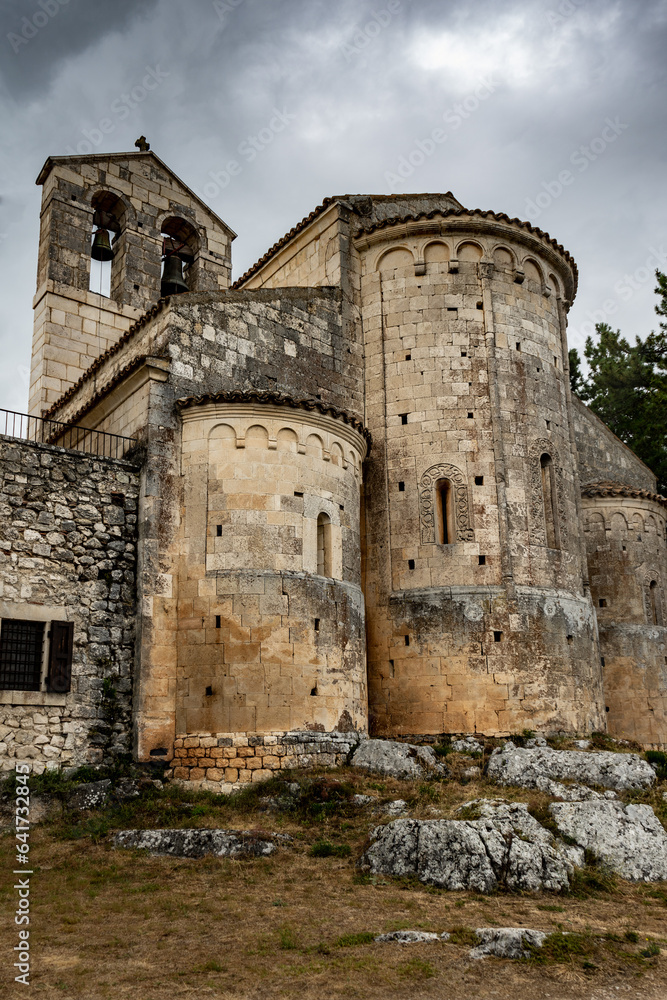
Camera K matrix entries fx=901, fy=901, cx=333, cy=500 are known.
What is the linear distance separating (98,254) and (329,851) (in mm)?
15956

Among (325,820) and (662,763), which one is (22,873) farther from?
(662,763)

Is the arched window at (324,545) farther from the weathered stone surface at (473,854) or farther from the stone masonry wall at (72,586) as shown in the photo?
the weathered stone surface at (473,854)

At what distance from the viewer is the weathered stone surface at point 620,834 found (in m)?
10.4

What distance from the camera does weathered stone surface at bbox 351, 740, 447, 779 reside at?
13.2 m

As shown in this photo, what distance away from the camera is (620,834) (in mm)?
10719

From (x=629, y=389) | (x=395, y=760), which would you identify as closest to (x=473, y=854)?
(x=395, y=760)

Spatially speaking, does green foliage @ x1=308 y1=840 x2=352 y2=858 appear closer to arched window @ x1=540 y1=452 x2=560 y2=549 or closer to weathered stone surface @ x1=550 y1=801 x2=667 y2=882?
weathered stone surface @ x1=550 y1=801 x2=667 y2=882

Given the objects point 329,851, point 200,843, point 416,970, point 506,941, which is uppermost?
point 200,843

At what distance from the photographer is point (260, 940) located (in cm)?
788

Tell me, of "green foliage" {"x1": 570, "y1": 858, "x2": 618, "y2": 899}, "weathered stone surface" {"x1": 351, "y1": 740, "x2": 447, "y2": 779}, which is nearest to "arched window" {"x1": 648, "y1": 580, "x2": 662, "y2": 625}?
"weathered stone surface" {"x1": 351, "y1": 740, "x2": 447, "y2": 779}

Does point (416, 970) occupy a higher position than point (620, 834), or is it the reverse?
point (620, 834)

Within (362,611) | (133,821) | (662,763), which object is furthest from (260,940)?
(662,763)

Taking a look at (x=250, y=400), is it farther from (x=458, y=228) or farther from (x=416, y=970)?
(x=416, y=970)

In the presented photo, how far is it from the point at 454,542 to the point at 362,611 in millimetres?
2310
